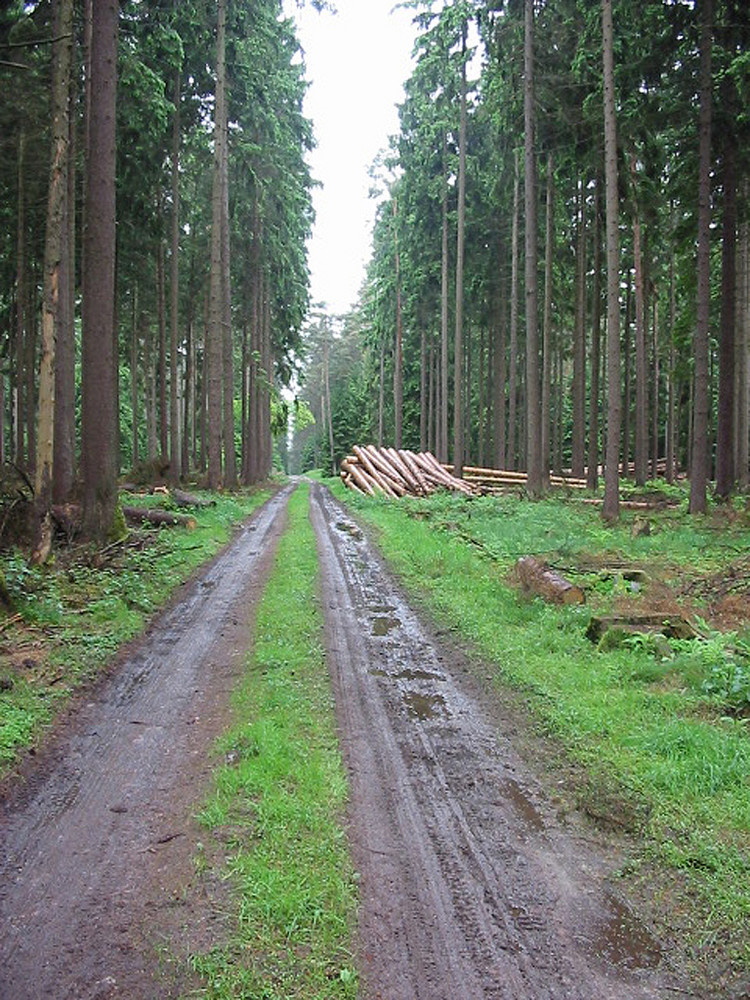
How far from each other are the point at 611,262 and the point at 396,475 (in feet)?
45.3

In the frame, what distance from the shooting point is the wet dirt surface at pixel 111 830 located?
9.59ft

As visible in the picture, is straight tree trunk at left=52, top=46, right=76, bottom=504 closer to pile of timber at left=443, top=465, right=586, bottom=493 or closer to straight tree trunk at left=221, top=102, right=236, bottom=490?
straight tree trunk at left=221, top=102, right=236, bottom=490

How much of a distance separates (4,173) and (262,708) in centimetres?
1789

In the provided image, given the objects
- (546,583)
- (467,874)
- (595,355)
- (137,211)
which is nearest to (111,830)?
(467,874)

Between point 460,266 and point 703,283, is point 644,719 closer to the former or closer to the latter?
point 703,283

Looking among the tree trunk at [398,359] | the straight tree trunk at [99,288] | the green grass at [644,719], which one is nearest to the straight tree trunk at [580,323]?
the green grass at [644,719]

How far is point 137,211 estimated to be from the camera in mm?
20688

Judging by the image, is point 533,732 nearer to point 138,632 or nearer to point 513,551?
point 138,632

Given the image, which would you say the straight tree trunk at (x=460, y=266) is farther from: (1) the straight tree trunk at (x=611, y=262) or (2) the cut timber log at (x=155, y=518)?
(2) the cut timber log at (x=155, y=518)

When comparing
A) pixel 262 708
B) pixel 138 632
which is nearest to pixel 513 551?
pixel 138 632

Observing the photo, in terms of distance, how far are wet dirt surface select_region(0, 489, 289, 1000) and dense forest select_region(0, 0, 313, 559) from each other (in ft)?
15.9

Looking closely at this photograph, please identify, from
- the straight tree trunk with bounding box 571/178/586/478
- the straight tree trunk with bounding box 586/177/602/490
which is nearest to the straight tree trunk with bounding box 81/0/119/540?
the straight tree trunk with bounding box 586/177/602/490

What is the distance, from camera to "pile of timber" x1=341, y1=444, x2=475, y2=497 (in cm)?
2639

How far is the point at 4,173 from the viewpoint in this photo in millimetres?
17812
